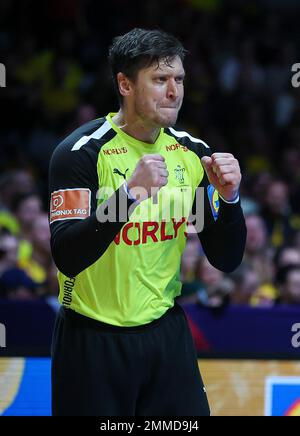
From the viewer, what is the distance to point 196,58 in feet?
33.1

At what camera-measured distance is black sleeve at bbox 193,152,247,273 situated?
338 centimetres

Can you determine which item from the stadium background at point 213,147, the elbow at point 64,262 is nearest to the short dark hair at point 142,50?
the elbow at point 64,262

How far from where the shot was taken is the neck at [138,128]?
3.41 metres

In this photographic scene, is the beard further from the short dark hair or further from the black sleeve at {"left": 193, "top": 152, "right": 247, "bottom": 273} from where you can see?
the black sleeve at {"left": 193, "top": 152, "right": 247, "bottom": 273}

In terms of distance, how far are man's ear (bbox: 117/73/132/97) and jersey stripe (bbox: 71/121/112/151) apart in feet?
0.45

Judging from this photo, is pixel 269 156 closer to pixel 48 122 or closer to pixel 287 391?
pixel 48 122

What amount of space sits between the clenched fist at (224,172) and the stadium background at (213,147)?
1714 mm

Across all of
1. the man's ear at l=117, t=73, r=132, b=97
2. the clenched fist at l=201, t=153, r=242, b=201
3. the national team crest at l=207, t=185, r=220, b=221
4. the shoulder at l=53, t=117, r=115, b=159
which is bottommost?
the national team crest at l=207, t=185, r=220, b=221

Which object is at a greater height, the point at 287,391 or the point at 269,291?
the point at 269,291

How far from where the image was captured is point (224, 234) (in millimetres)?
3400

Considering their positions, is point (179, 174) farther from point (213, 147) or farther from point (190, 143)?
point (213, 147)

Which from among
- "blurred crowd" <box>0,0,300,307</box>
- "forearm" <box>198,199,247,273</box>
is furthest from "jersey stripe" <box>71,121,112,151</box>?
"blurred crowd" <box>0,0,300,307</box>

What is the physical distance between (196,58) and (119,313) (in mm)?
7114
